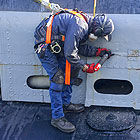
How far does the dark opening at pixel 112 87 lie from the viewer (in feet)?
9.73

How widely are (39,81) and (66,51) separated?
81 cm

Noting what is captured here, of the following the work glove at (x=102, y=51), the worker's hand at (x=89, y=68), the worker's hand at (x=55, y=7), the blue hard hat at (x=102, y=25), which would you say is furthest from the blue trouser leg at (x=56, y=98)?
the worker's hand at (x=55, y=7)

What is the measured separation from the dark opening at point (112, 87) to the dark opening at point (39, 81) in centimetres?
68

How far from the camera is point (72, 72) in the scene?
2.61 metres

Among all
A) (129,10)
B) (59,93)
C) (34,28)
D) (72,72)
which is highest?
(129,10)

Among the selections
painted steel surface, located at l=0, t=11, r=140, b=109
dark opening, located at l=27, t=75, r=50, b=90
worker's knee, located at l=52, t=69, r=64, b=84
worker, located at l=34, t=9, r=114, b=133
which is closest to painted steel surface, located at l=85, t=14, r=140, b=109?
painted steel surface, located at l=0, t=11, r=140, b=109

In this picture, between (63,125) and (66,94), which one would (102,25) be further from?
(63,125)

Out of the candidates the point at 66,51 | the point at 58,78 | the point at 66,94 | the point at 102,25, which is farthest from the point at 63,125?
the point at 102,25

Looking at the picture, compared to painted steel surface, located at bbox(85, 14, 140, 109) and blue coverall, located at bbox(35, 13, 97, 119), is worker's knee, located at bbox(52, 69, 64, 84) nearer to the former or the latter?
blue coverall, located at bbox(35, 13, 97, 119)

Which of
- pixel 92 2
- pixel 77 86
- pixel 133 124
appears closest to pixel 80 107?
pixel 77 86

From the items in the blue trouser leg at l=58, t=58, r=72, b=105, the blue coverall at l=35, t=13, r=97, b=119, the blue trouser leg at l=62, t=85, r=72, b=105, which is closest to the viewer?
the blue coverall at l=35, t=13, r=97, b=119

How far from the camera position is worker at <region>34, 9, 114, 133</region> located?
2.28 m

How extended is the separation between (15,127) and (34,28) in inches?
46.7

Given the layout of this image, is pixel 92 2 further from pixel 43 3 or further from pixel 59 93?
pixel 59 93
